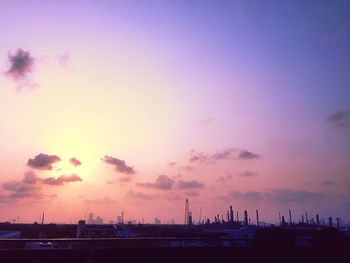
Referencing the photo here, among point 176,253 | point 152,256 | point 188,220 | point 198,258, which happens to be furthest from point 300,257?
point 188,220

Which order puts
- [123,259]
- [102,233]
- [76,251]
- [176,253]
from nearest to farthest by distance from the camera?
[76,251] → [123,259] → [176,253] → [102,233]

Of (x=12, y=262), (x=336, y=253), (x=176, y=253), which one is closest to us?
(x=12, y=262)

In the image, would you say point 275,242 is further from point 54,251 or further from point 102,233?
point 102,233

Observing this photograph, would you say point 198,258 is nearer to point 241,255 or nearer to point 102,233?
point 241,255

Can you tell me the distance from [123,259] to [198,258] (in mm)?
2651

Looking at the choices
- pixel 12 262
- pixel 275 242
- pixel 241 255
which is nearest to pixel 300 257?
pixel 275 242

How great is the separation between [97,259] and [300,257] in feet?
24.1

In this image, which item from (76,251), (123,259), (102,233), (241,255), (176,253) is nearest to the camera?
(76,251)

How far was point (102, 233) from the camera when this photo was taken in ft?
194

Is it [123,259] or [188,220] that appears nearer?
[123,259]

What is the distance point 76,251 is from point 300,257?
26.2ft

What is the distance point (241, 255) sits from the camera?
11.8m

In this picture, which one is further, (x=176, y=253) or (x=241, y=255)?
(x=241, y=255)

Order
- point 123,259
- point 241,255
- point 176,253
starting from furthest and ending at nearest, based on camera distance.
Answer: point 241,255
point 176,253
point 123,259
